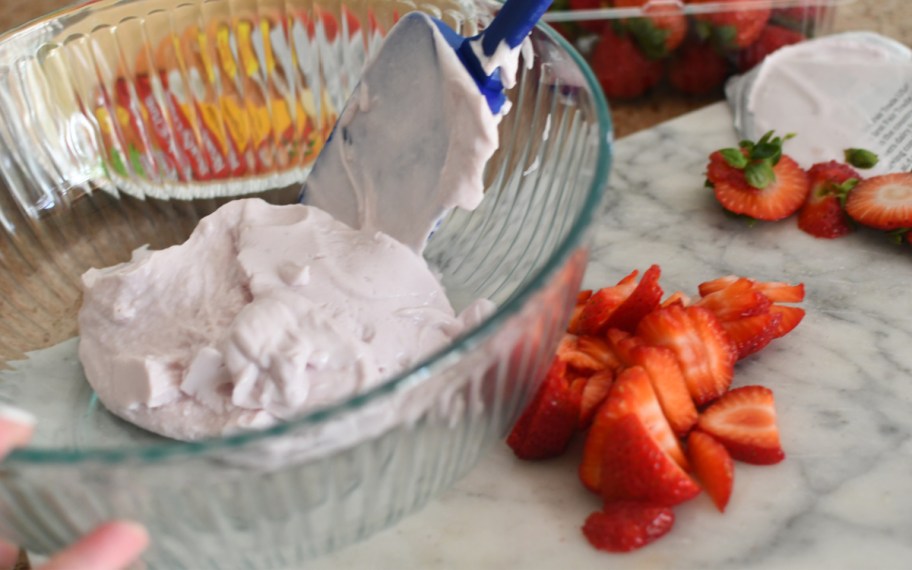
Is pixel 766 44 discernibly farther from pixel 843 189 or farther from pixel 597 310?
Answer: pixel 597 310

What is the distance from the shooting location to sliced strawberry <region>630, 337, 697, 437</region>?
0.86 m

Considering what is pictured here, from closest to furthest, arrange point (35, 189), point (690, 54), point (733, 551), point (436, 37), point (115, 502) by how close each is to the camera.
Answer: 1. point (115, 502)
2. point (733, 551)
3. point (436, 37)
4. point (35, 189)
5. point (690, 54)

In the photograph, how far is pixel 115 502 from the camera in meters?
0.64

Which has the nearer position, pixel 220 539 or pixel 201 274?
pixel 220 539

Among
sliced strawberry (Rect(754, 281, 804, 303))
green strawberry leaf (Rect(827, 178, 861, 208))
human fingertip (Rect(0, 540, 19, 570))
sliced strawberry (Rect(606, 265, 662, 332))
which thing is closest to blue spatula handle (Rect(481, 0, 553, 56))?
sliced strawberry (Rect(606, 265, 662, 332))

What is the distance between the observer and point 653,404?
83 cm

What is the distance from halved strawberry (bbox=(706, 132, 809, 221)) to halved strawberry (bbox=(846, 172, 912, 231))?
61 millimetres

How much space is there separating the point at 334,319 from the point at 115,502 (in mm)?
267

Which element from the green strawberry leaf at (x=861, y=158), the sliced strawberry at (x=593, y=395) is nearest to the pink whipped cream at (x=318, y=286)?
the sliced strawberry at (x=593, y=395)

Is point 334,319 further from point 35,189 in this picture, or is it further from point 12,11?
point 12,11

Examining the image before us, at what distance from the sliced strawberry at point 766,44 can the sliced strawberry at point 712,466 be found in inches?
30.1

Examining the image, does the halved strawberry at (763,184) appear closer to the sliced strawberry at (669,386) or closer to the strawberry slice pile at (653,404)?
the strawberry slice pile at (653,404)

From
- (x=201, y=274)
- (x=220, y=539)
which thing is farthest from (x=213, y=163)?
(x=220, y=539)

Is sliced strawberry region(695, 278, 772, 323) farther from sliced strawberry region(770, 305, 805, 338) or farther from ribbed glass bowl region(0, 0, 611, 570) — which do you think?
ribbed glass bowl region(0, 0, 611, 570)
